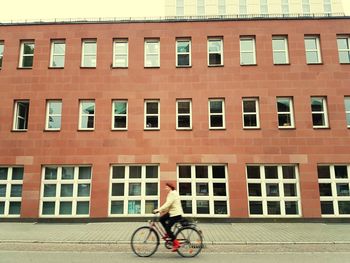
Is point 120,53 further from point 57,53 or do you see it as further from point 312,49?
point 312,49

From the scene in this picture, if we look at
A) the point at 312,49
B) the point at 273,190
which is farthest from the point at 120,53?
the point at 273,190

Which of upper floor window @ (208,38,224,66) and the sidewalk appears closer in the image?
the sidewalk

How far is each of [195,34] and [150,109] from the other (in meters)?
5.13

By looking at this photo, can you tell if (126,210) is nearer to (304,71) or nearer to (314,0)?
(304,71)

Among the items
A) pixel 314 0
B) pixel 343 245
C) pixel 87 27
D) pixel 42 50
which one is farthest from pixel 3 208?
pixel 314 0

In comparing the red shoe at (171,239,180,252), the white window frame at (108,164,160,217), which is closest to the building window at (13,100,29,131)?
the white window frame at (108,164,160,217)

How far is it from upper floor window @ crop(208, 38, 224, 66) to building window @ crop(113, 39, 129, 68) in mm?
4816

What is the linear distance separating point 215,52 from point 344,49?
732 cm

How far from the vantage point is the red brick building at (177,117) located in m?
16.1

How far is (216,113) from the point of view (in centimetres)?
1698

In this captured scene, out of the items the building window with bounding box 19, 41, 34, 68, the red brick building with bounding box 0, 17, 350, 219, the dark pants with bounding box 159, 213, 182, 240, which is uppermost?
the building window with bounding box 19, 41, 34, 68

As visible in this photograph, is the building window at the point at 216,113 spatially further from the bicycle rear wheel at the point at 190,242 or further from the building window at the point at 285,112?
the bicycle rear wheel at the point at 190,242

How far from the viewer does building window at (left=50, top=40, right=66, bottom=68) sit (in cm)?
1772

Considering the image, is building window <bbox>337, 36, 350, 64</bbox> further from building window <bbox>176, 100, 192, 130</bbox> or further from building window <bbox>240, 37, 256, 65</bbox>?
building window <bbox>176, 100, 192, 130</bbox>
